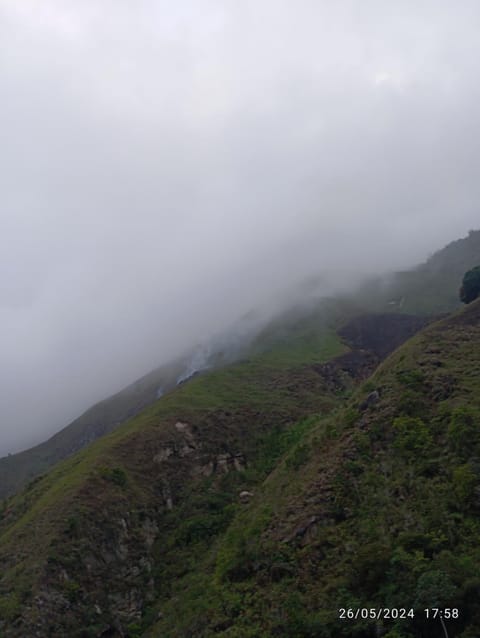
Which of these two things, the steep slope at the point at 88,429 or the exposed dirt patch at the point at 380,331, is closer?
the exposed dirt patch at the point at 380,331

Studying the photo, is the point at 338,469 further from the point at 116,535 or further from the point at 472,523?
the point at 116,535

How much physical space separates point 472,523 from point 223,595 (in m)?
14.1

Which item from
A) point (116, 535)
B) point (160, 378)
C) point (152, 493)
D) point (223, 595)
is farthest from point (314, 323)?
point (223, 595)

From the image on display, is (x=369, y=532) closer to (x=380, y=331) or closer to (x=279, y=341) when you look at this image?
(x=279, y=341)

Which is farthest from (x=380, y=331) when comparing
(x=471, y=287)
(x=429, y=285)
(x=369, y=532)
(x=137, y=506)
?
(x=369, y=532)

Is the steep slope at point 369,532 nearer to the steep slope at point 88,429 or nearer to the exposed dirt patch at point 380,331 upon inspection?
the exposed dirt patch at point 380,331

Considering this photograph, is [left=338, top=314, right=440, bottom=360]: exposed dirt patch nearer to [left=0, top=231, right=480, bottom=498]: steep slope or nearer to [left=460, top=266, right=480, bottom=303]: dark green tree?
[left=0, top=231, right=480, bottom=498]: steep slope

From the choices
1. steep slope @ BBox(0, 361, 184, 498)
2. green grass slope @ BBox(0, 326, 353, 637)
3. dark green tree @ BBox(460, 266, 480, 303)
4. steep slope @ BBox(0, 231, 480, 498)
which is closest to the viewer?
green grass slope @ BBox(0, 326, 353, 637)

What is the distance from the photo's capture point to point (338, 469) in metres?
33.1

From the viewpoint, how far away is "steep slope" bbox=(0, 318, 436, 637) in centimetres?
3678

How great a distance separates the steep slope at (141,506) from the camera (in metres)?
36.8

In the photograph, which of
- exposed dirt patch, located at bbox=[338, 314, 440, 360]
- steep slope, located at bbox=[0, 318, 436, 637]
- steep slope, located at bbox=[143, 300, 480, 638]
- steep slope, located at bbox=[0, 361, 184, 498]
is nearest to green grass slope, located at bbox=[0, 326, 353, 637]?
steep slope, located at bbox=[0, 318, 436, 637]

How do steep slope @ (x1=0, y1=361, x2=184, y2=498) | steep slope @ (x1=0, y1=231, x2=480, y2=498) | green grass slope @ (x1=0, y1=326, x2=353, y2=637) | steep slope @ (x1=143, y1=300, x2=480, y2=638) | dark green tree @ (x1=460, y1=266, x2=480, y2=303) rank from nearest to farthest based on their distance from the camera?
steep slope @ (x1=143, y1=300, x2=480, y2=638) < green grass slope @ (x1=0, y1=326, x2=353, y2=637) < dark green tree @ (x1=460, y1=266, x2=480, y2=303) < steep slope @ (x1=0, y1=231, x2=480, y2=498) < steep slope @ (x1=0, y1=361, x2=184, y2=498)

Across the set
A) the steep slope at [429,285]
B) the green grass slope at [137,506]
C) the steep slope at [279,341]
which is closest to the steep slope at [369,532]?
the green grass slope at [137,506]
